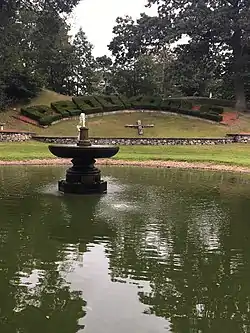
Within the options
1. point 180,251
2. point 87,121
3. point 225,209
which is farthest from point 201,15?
point 180,251

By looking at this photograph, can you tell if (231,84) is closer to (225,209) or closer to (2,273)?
(225,209)

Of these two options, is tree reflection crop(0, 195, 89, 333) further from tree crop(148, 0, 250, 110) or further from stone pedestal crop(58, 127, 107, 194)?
tree crop(148, 0, 250, 110)

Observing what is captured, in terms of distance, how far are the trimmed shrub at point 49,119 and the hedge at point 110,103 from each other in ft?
12.0

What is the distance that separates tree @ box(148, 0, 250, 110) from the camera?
3200 cm

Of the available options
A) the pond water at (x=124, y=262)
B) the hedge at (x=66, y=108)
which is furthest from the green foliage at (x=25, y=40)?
the pond water at (x=124, y=262)

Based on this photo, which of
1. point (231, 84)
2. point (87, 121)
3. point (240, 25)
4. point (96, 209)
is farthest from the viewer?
point (231, 84)

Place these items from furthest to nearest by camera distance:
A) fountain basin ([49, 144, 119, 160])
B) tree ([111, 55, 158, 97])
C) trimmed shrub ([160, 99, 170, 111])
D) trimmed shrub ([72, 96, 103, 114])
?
tree ([111, 55, 158, 97]) → trimmed shrub ([160, 99, 170, 111]) → trimmed shrub ([72, 96, 103, 114]) → fountain basin ([49, 144, 119, 160])

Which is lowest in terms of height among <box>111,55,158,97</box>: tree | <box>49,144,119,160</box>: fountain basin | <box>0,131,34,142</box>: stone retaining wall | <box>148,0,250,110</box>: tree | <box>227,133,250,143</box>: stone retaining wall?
<box>0,131,34,142</box>: stone retaining wall

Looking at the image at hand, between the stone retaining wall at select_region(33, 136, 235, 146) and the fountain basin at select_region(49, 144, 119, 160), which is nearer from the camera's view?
the fountain basin at select_region(49, 144, 119, 160)

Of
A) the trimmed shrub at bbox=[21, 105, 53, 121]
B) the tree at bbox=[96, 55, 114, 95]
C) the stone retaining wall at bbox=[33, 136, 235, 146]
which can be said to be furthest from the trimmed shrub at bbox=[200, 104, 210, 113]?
the tree at bbox=[96, 55, 114, 95]

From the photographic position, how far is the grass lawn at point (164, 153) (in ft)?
61.9

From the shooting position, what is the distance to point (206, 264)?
19.1 ft

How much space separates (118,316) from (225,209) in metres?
5.67

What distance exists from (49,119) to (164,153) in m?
9.52
